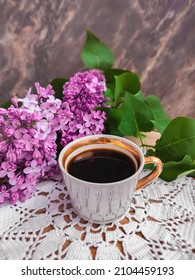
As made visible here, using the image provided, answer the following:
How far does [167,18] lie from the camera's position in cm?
92

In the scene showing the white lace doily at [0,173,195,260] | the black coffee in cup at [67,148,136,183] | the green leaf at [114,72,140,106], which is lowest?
the white lace doily at [0,173,195,260]

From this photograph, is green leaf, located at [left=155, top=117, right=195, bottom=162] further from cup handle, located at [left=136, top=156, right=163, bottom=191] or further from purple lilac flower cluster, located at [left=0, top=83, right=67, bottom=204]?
purple lilac flower cluster, located at [left=0, top=83, right=67, bottom=204]

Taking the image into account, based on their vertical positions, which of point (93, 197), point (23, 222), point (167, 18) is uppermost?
point (167, 18)

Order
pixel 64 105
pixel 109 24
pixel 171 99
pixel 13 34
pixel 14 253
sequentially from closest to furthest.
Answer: pixel 14 253
pixel 64 105
pixel 13 34
pixel 109 24
pixel 171 99

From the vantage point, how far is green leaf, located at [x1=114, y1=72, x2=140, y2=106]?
2.35ft

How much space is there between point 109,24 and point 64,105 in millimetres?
366

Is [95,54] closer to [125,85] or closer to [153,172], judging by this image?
[125,85]

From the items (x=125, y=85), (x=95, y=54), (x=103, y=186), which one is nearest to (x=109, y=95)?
(x=125, y=85)

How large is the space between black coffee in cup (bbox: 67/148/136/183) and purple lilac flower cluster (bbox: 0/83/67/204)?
0.06 m

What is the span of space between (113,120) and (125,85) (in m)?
0.10

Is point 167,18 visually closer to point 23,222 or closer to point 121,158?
point 121,158

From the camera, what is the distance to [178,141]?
0.61 meters

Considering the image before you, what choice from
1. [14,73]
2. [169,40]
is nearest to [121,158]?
[14,73]

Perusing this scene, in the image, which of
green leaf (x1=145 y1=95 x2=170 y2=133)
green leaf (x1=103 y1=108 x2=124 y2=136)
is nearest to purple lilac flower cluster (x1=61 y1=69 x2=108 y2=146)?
green leaf (x1=103 y1=108 x2=124 y2=136)
